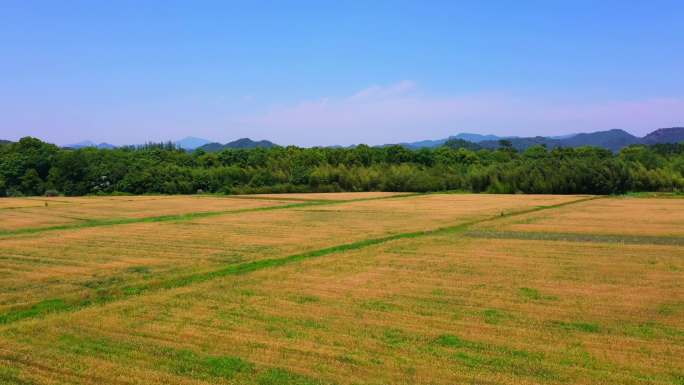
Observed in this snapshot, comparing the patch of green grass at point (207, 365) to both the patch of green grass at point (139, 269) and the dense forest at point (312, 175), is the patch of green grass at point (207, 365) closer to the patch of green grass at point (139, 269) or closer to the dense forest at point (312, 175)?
the patch of green grass at point (139, 269)

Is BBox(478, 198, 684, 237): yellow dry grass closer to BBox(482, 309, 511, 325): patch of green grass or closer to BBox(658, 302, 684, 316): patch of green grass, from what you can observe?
BBox(658, 302, 684, 316): patch of green grass

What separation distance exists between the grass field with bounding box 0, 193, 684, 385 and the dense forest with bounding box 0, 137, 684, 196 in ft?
127

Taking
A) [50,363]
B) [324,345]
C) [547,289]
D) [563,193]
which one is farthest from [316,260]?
[563,193]

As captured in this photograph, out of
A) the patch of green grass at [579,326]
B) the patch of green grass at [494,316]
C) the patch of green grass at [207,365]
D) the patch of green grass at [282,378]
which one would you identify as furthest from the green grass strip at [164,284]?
the patch of green grass at [579,326]

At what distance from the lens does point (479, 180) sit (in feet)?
254

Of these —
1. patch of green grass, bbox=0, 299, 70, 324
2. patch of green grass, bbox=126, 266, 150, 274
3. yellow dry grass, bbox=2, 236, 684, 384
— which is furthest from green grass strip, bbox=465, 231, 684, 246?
patch of green grass, bbox=0, 299, 70, 324

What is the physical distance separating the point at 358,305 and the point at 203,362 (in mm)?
Answer: 5553

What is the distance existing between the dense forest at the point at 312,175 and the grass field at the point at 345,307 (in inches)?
1528

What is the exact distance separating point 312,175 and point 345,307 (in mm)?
69664

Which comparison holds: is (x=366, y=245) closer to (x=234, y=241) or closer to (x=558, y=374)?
(x=234, y=241)

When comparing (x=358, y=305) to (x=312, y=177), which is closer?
Answer: (x=358, y=305)

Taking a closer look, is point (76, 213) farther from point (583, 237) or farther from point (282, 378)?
point (282, 378)

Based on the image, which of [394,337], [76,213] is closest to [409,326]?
[394,337]

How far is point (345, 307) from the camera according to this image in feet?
52.0
